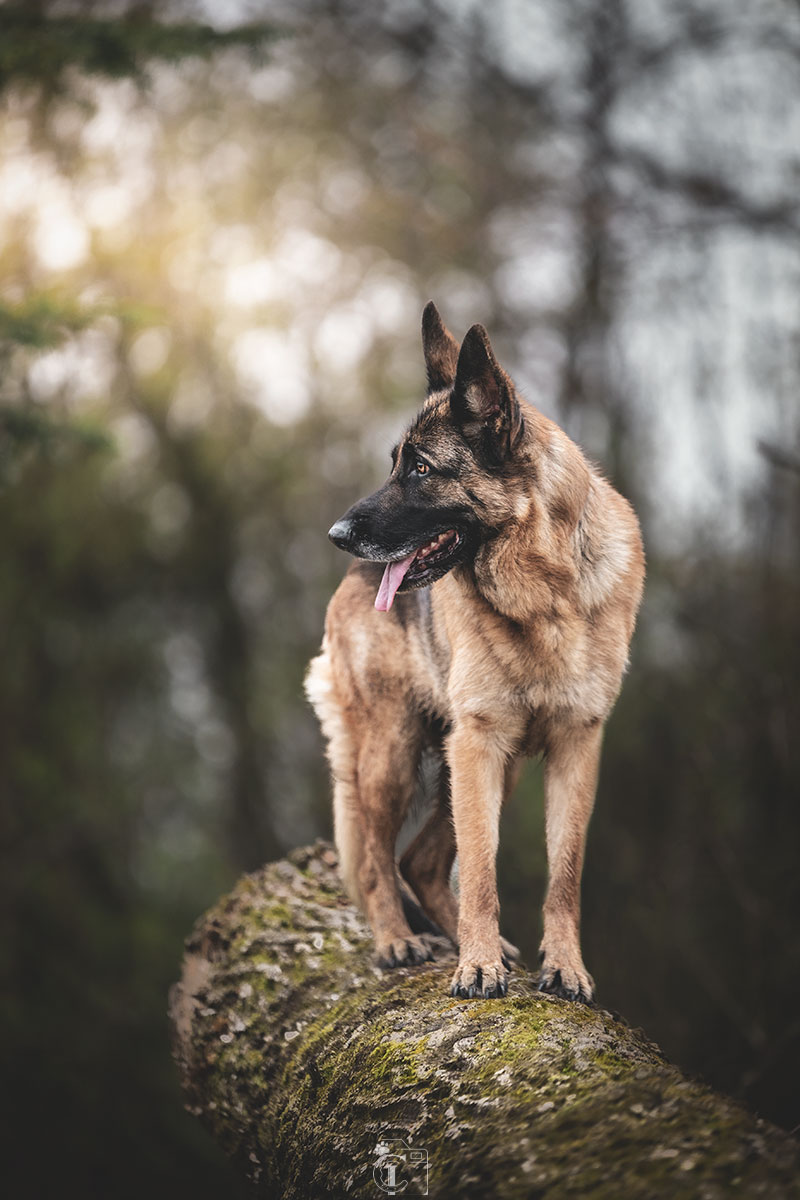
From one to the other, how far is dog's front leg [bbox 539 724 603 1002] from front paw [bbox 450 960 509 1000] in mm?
252

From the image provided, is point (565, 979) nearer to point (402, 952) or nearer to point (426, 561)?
point (402, 952)

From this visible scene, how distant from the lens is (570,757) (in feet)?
13.4

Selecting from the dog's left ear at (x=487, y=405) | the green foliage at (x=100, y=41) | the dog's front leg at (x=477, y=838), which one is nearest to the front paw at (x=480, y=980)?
the dog's front leg at (x=477, y=838)

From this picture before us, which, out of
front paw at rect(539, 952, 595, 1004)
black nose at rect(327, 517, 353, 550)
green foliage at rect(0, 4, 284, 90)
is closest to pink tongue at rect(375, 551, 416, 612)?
black nose at rect(327, 517, 353, 550)

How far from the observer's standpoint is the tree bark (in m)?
2.41

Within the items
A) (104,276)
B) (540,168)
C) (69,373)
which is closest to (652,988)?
(540,168)

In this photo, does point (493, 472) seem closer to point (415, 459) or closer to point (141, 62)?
point (415, 459)

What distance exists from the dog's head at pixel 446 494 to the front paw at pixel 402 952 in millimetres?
1461

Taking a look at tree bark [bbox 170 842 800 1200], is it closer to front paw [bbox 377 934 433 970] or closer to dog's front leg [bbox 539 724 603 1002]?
front paw [bbox 377 934 433 970]

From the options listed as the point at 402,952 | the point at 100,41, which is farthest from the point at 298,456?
the point at 402,952

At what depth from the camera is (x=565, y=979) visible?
3.81m

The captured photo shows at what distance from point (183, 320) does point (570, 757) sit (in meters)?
11.7

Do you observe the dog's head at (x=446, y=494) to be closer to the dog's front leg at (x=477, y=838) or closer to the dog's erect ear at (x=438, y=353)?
the dog's erect ear at (x=438, y=353)

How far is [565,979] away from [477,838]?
2.01 feet
